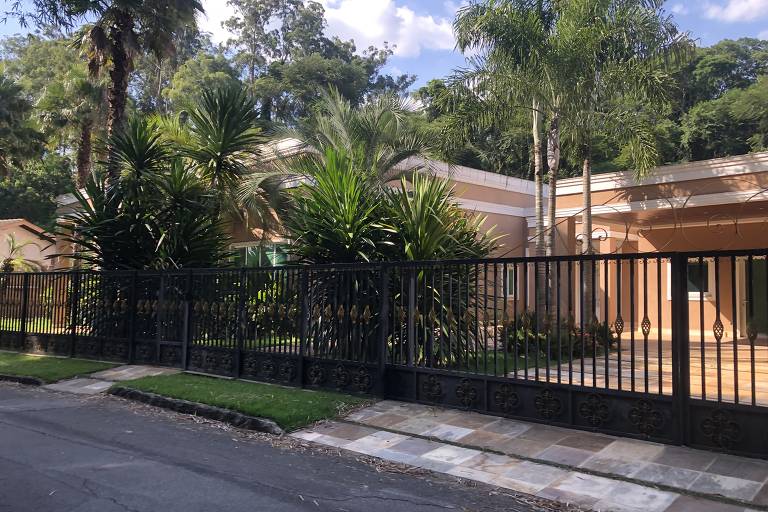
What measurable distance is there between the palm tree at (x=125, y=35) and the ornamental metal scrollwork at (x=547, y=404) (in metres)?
13.5

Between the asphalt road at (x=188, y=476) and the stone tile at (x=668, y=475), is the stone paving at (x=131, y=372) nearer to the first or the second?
the asphalt road at (x=188, y=476)

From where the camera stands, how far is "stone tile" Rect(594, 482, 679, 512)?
4.88 meters

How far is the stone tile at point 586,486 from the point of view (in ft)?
17.1

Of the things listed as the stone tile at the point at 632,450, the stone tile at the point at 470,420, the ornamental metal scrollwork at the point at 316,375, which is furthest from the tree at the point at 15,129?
the stone tile at the point at 632,450

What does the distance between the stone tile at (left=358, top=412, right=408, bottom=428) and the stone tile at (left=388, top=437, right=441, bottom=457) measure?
0.63 metres

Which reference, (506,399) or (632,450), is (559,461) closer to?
(632,450)

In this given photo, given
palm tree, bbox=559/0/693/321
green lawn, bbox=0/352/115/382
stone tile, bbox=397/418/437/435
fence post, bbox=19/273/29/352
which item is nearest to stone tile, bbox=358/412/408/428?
stone tile, bbox=397/418/437/435

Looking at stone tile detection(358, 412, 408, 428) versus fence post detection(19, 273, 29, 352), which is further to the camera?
fence post detection(19, 273, 29, 352)

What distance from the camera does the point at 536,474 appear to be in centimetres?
573

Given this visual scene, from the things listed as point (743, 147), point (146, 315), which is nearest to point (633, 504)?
point (146, 315)

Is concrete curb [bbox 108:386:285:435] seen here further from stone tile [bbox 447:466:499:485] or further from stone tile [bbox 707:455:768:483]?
stone tile [bbox 707:455:768:483]

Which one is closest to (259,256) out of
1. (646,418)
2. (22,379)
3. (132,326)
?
(132,326)

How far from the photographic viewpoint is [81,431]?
24.3 feet

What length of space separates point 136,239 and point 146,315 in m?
2.30
